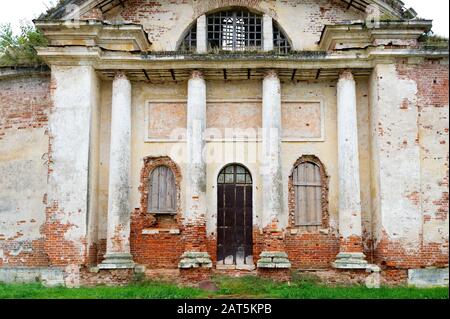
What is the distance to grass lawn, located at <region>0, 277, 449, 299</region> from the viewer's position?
13.1 metres

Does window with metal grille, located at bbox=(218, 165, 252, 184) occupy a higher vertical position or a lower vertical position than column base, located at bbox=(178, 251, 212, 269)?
higher

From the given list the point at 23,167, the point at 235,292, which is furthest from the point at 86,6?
the point at 235,292

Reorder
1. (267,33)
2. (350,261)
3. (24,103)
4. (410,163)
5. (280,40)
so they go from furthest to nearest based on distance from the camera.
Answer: (280,40) < (267,33) < (24,103) < (410,163) < (350,261)

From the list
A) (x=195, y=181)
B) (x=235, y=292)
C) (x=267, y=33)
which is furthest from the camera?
(x=267, y=33)

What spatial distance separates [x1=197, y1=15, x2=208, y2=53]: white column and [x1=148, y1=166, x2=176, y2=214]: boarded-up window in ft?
12.6

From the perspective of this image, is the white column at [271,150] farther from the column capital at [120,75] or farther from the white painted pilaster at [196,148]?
the column capital at [120,75]

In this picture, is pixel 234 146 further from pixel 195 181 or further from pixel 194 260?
pixel 194 260

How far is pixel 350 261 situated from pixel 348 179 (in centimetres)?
213

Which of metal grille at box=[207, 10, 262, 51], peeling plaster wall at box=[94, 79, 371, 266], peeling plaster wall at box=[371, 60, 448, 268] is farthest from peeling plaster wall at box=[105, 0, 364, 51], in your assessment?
peeling plaster wall at box=[371, 60, 448, 268]

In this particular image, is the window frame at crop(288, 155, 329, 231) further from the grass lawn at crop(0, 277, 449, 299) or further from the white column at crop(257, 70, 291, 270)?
the grass lawn at crop(0, 277, 449, 299)

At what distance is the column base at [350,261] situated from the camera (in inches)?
598

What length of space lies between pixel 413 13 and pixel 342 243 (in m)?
6.56

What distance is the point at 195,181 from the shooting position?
15.6m

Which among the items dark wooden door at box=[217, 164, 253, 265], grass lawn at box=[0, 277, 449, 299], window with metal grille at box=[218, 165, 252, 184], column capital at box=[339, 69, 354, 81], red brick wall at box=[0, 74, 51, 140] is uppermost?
column capital at box=[339, 69, 354, 81]
